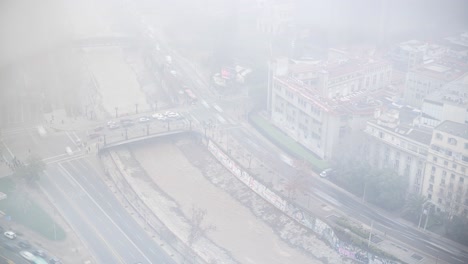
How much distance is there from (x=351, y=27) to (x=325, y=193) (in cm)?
1359

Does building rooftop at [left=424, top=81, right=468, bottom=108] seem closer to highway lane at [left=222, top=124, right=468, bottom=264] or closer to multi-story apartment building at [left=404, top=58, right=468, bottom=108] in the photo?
multi-story apartment building at [left=404, top=58, right=468, bottom=108]

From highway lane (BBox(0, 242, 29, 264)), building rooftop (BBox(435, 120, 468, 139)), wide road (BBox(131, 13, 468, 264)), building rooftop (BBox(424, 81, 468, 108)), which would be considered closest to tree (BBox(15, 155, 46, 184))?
highway lane (BBox(0, 242, 29, 264))

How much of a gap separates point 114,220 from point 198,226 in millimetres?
1998

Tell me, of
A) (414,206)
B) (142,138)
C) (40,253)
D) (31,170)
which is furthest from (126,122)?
(414,206)

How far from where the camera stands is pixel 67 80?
71.7ft

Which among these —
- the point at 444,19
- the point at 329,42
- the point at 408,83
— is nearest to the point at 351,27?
the point at 329,42

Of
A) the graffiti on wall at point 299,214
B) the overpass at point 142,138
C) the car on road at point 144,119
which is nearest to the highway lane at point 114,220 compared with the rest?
the overpass at point 142,138

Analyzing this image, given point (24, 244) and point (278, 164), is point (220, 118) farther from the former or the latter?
point (24, 244)

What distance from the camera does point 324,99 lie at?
52.9 ft

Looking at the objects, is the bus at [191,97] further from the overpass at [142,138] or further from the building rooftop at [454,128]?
the building rooftop at [454,128]

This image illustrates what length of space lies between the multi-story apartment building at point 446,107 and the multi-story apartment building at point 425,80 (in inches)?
63.1

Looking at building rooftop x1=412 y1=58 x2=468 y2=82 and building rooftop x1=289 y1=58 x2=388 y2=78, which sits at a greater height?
building rooftop x1=412 y1=58 x2=468 y2=82

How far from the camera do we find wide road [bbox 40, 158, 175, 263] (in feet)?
39.1

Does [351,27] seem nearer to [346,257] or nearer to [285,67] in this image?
[285,67]
